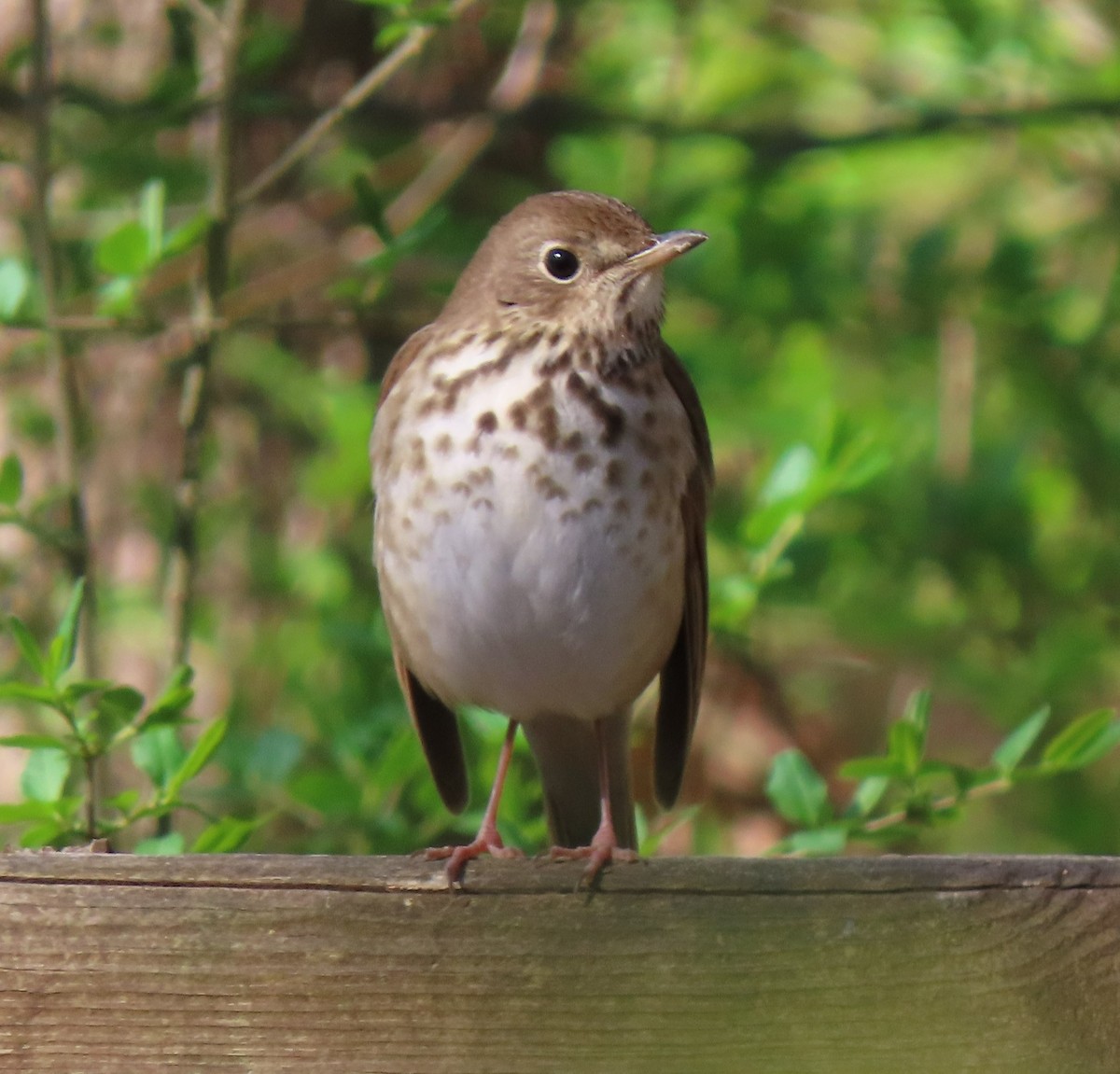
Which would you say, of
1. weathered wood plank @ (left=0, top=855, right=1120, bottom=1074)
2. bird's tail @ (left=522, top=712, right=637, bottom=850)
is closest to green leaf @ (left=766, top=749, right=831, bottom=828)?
bird's tail @ (left=522, top=712, right=637, bottom=850)

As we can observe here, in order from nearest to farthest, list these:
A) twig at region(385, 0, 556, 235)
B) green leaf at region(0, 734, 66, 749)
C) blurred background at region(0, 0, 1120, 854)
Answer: green leaf at region(0, 734, 66, 749)
blurred background at region(0, 0, 1120, 854)
twig at region(385, 0, 556, 235)

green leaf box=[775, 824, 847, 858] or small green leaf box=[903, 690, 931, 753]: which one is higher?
small green leaf box=[903, 690, 931, 753]

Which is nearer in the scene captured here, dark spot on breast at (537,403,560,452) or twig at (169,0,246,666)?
dark spot on breast at (537,403,560,452)

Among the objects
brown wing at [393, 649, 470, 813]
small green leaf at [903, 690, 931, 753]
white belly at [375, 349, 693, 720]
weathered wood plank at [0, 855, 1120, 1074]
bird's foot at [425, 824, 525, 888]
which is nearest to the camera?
weathered wood plank at [0, 855, 1120, 1074]

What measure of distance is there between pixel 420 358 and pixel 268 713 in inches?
80.1

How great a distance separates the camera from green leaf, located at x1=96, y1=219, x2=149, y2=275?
118 inches

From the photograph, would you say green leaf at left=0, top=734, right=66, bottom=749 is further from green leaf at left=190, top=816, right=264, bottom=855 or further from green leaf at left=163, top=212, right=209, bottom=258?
green leaf at left=163, top=212, right=209, bottom=258

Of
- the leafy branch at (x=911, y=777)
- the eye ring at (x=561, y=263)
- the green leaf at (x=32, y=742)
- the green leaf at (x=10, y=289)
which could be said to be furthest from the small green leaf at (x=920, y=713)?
the green leaf at (x=10, y=289)

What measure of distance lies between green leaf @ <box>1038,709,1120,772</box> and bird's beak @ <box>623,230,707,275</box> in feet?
3.17

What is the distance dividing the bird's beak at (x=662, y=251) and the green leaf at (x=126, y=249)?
807 mm

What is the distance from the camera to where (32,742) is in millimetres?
2449

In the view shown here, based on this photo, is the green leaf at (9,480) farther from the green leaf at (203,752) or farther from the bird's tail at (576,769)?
the bird's tail at (576,769)

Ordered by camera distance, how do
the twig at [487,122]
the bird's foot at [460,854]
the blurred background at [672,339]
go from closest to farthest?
the bird's foot at [460,854] < the blurred background at [672,339] < the twig at [487,122]

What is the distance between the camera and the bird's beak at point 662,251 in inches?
115
